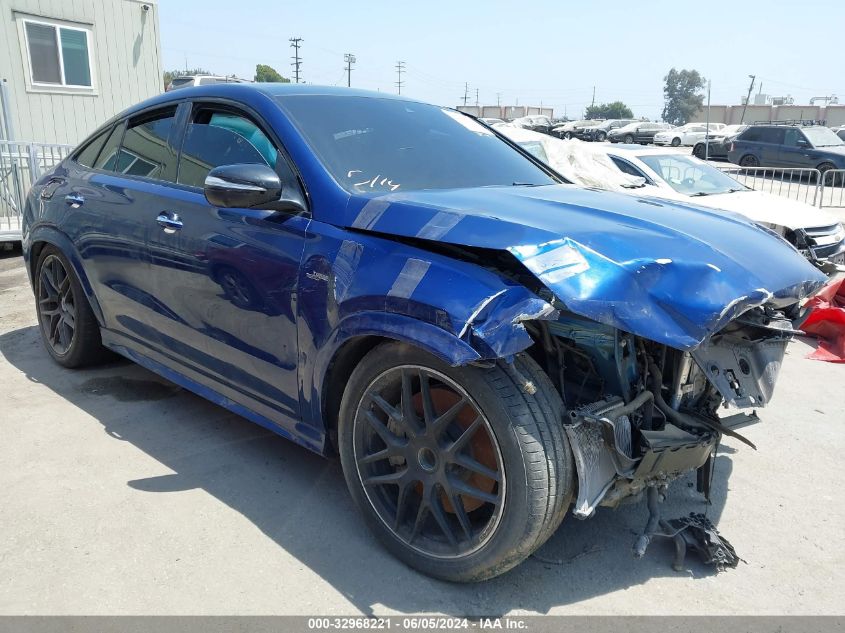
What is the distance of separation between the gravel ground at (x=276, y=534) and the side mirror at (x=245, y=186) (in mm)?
1346

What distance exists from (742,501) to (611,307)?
168 cm

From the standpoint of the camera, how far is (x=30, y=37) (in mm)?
11234

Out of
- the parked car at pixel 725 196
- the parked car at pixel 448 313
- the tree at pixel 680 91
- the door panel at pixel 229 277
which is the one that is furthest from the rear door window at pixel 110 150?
the tree at pixel 680 91

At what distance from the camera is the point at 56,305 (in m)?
4.82

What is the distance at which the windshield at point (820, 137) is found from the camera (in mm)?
22031

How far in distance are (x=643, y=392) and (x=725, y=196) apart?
7446 millimetres

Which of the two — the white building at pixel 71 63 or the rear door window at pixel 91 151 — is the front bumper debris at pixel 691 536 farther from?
the white building at pixel 71 63

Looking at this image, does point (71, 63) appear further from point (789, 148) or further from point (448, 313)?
point (789, 148)

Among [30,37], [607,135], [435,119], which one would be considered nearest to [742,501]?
[435,119]

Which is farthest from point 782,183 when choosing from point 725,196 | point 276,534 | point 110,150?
point 276,534

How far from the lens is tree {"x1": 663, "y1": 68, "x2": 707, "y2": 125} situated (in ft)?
435

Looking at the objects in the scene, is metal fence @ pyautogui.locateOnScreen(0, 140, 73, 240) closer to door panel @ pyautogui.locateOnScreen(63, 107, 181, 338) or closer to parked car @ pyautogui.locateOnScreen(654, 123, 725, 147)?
door panel @ pyautogui.locateOnScreen(63, 107, 181, 338)

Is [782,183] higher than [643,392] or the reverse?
the reverse

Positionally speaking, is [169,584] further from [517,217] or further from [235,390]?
[517,217]
